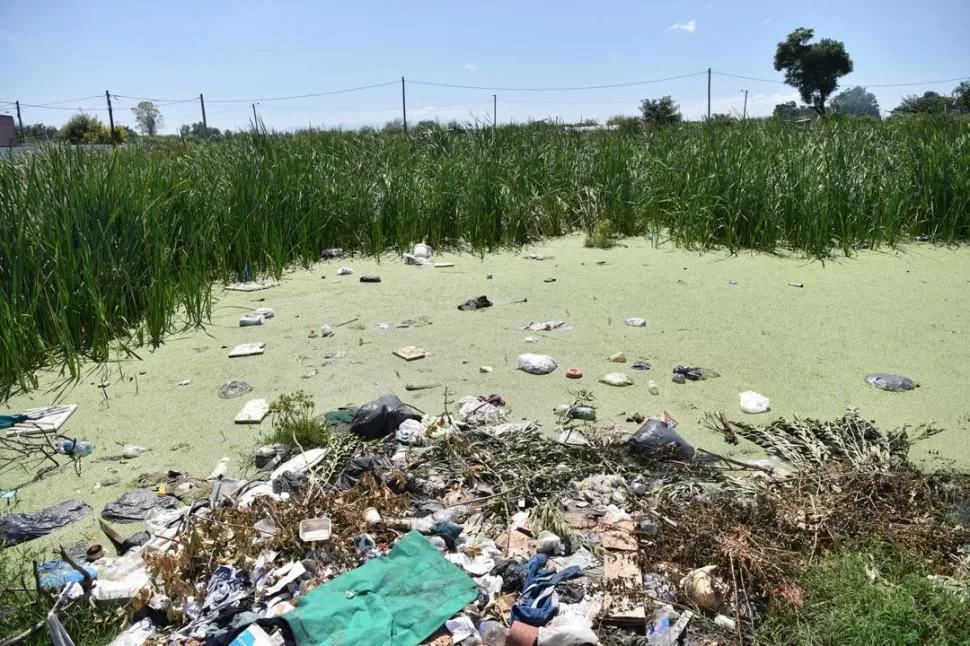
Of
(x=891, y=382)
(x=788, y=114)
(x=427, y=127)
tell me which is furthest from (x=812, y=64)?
(x=891, y=382)

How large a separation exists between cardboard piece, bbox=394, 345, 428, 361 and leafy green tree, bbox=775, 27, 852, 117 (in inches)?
1019

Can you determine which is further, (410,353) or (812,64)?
(812,64)

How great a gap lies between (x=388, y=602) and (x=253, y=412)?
4.28 feet

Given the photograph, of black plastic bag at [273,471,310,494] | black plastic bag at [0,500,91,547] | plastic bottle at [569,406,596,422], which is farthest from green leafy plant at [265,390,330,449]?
plastic bottle at [569,406,596,422]

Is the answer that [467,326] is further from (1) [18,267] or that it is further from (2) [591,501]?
(1) [18,267]

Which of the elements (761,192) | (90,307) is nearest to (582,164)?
(761,192)

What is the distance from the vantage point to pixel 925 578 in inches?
64.2

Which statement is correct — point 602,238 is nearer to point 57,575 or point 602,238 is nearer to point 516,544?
point 516,544

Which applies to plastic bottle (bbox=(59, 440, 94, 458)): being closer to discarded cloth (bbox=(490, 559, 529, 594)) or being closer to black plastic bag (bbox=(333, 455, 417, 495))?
black plastic bag (bbox=(333, 455, 417, 495))

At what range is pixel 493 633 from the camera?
1615 millimetres

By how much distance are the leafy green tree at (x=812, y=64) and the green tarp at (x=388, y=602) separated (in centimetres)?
2730

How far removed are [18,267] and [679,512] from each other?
3089 millimetres

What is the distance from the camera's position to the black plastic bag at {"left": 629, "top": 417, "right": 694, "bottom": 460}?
2357 millimetres

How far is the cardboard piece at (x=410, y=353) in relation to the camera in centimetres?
333
